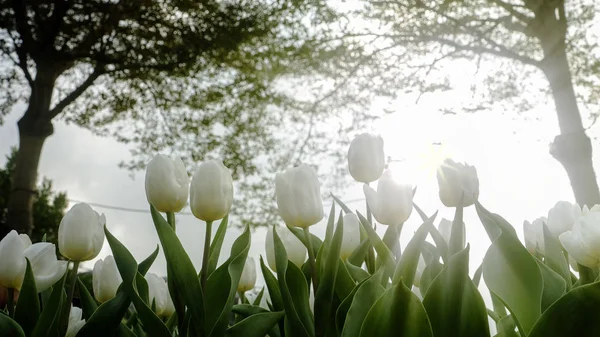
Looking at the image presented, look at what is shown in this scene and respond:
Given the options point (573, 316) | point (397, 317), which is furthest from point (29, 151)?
point (573, 316)

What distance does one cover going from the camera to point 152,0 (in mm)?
9883

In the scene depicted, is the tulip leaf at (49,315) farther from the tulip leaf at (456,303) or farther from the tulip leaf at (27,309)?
the tulip leaf at (456,303)

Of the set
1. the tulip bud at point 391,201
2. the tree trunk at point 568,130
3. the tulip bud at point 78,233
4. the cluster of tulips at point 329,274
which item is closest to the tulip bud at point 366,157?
the cluster of tulips at point 329,274

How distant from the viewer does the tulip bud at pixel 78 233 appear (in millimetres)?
953

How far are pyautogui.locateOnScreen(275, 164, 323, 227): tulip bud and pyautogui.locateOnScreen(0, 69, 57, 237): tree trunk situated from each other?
8.64 metres

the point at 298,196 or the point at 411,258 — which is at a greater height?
the point at 298,196

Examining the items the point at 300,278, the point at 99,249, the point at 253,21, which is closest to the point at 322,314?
the point at 300,278

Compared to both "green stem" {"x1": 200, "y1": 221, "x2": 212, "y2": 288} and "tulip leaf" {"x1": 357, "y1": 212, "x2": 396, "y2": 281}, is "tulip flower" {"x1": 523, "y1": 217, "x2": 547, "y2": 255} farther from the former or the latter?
"green stem" {"x1": 200, "y1": 221, "x2": 212, "y2": 288}

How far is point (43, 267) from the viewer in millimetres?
968

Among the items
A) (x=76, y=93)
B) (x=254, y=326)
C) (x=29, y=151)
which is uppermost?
(x=76, y=93)

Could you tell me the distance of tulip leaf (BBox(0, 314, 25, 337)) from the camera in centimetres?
82

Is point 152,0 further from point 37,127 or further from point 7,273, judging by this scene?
point 7,273

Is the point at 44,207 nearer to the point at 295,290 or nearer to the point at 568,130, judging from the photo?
the point at 568,130

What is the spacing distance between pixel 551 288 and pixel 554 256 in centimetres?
21
